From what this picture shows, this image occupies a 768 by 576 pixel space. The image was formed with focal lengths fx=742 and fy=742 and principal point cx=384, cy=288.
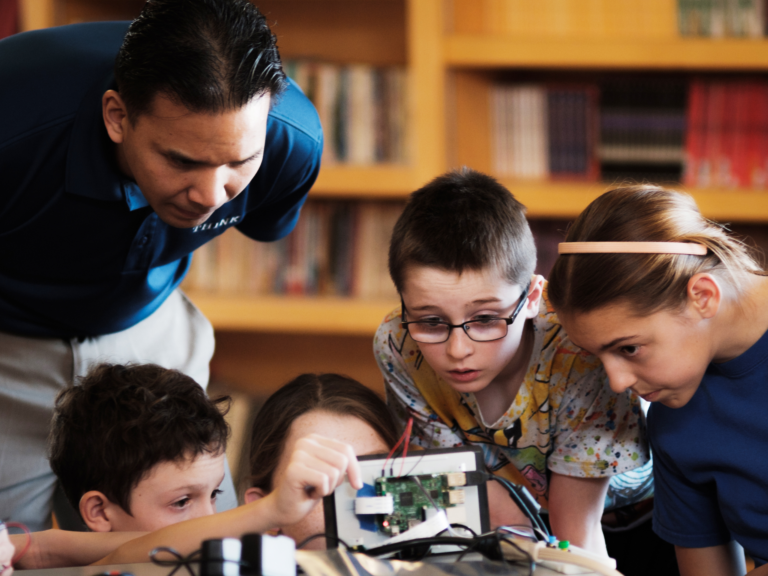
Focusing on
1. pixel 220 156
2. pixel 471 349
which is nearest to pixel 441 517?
pixel 471 349

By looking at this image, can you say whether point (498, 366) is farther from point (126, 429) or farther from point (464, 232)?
point (126, 429)

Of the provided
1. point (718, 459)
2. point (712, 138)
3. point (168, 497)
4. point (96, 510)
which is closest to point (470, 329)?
point (718, 459)

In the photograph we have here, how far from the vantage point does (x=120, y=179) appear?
3.81ft

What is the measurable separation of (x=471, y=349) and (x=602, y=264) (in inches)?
9.0

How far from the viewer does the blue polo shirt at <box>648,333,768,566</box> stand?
0.96m

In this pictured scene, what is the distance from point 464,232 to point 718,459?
46cm

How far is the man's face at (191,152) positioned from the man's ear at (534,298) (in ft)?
1.51

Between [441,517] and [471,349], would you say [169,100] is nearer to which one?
[471,349]

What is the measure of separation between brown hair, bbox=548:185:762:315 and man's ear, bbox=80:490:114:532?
27.1 inches

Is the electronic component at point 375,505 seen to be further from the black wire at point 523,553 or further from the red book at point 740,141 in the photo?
the red book at point 740,141

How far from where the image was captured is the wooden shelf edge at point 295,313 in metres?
2.19

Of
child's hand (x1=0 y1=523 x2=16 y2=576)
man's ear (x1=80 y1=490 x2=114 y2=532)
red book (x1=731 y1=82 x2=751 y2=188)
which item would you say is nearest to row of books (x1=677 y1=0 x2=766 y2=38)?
red book (x1=731 y1=82 x2=751 y2=188)

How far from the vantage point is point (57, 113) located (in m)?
1.13

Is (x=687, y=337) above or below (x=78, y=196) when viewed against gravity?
below
